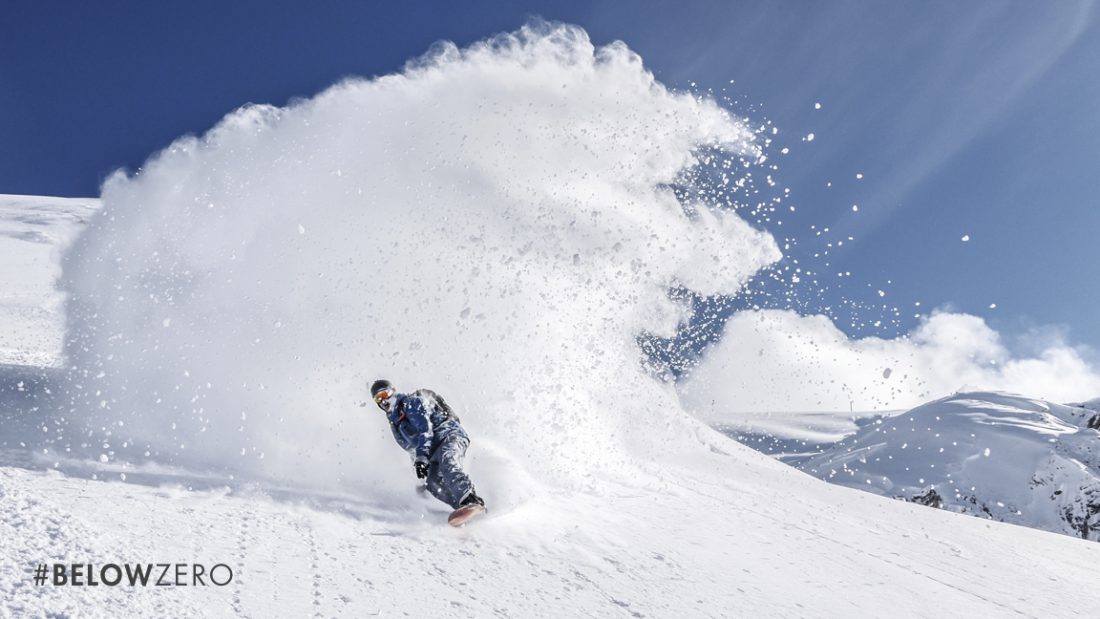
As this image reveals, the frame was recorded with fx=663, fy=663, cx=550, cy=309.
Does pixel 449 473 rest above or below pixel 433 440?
below

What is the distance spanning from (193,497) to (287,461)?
1283 millimetres

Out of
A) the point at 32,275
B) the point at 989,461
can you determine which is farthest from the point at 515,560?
the point at 989,461

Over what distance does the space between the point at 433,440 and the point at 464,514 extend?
0.88m

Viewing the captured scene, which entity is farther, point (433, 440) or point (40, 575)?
point (433, 440)

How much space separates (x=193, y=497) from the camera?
16.5 ft

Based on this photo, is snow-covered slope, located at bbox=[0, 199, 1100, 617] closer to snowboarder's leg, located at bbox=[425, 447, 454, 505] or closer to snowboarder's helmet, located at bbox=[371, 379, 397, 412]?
snowboarder's leg, located at bbox=[425, 447, 454, 505]

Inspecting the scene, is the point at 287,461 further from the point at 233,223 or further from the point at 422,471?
the point at 233,223

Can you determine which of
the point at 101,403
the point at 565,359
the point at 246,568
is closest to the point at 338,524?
the point at 246,568

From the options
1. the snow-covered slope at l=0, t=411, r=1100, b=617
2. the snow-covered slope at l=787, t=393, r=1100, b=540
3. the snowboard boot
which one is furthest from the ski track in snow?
the snow-covered slope at l=787, t=393, r=1100, b=540

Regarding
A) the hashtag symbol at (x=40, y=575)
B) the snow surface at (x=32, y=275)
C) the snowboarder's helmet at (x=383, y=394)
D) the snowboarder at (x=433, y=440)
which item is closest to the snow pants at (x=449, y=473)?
the snowboarder at (x=433, y=440)

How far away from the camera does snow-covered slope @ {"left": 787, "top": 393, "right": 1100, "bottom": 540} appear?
42.3 m

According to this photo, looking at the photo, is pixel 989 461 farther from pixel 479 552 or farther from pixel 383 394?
pixel 479 552

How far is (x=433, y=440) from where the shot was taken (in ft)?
18.7

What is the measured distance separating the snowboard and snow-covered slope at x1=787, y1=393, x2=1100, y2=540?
143 ft
